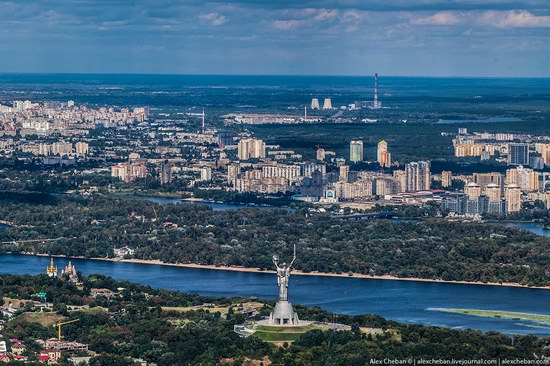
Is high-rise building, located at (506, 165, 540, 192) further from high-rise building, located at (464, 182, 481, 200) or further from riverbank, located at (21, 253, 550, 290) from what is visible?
riverbank, located at (21, 253, 550, 290)

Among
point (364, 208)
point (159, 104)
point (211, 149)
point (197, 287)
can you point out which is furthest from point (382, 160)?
point (159, 104)

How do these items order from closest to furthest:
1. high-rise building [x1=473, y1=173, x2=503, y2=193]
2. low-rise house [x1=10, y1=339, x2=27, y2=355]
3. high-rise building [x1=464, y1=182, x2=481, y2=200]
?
1. low-rise house [x1=10, y1=339, x2=27, y2=355]
2. high-rise building [x1=464, y1=182, x2=481, y2=200]
3. high-rise building [x1=473, y1=173, x2=503, y2=193]

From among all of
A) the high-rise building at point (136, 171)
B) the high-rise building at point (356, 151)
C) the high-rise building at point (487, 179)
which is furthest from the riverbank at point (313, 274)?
the high-rise building at point (356, 151)

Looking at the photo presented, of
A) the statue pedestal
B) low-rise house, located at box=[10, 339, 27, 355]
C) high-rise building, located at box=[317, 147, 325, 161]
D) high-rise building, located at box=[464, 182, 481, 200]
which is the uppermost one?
high-rise building, located at box=[317, 147, 325, 161]

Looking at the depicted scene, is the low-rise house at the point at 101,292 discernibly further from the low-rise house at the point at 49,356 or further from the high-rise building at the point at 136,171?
the high-rise building at the point at 136,171

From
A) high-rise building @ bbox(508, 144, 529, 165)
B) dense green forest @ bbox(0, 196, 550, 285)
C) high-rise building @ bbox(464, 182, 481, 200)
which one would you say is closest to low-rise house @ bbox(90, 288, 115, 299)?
dense green forest @ bbox(0, 196, 550, 285)

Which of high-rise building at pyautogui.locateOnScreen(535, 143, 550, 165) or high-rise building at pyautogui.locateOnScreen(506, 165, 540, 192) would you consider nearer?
high-rise building at pyautogui.locateOnScreen(506, 165, 540, 192)

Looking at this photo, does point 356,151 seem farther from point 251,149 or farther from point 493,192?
point 493,192
